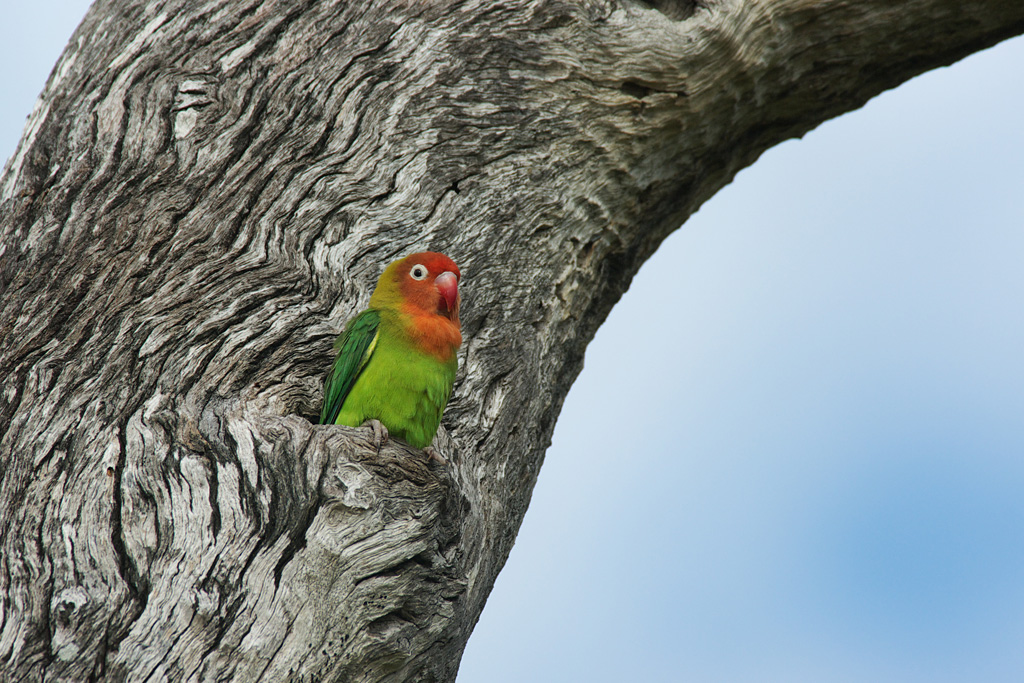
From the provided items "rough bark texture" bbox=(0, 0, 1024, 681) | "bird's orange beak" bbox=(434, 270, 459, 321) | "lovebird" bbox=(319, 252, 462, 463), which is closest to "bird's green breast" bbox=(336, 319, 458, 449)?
"lovebird" bbox=(319, 252, 462, 463)

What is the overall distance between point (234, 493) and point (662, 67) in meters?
3.66

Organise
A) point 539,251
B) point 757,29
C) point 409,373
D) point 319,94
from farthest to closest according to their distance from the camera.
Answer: point 757,29
point 539,251
point 319,94
point 409,373

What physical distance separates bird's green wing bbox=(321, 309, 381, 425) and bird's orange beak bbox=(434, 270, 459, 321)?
0.39m

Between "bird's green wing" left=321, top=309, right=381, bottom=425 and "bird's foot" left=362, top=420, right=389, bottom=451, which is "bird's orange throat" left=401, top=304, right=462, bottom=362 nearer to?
"bird's green wing" left=321, top=309, right=381, bottom=425

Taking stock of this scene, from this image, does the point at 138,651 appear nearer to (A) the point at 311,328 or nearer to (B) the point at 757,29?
(A) the point at 311,328

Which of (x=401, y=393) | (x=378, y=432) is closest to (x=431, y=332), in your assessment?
(x=401, y=393)

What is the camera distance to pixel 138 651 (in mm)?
3146

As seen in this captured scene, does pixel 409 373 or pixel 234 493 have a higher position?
pixel 409 373

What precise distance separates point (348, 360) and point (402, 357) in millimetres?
287

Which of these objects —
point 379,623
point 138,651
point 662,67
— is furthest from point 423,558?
point 662,67

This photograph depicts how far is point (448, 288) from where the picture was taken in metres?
4.44

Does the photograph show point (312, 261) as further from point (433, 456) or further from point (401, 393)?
point (433, 456)

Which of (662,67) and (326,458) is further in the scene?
(662,67)

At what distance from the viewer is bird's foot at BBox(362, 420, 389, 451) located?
12.1 feet
